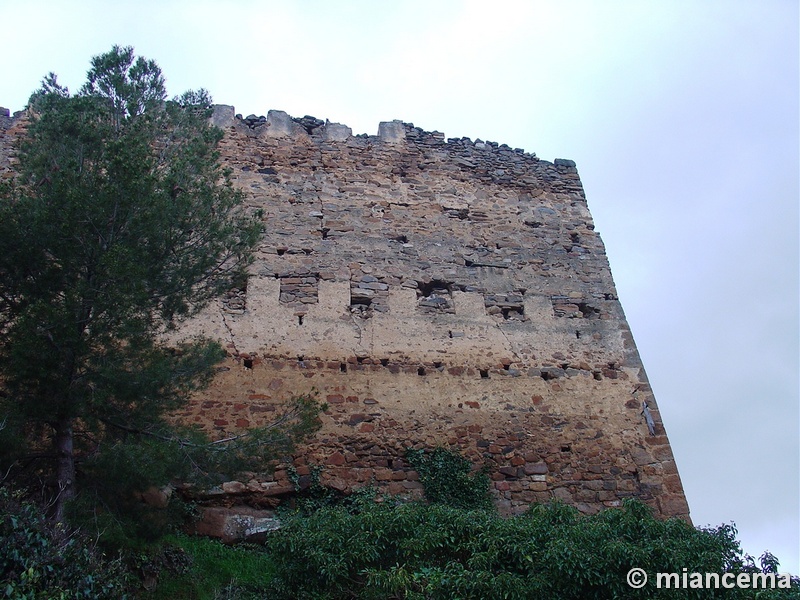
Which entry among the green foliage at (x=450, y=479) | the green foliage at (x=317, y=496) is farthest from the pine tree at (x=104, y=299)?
the green foliage at (x=450, y=479)

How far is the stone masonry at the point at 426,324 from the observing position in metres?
9.10

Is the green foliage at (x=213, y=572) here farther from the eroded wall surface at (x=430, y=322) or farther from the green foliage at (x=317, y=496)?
the eroded wall surface at (x=430, y=322)

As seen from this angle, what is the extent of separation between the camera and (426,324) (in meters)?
10.2

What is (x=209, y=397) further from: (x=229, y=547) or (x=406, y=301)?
(x=406, y=301)

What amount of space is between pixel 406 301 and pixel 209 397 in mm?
3034

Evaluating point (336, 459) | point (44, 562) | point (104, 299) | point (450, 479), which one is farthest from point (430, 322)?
point (44, 562)

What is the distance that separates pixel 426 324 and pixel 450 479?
228 centimetres

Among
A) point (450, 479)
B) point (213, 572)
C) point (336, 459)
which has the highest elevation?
point (336, 459)

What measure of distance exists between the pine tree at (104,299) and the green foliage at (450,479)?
2.16 meters

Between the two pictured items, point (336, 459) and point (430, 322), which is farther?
point (430, 322)

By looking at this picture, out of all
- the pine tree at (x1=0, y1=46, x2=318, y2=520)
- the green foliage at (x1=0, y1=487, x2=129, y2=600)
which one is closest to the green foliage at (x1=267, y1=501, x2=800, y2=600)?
the pine tree at (x1=0, y1=46, x2=318, y2=520)

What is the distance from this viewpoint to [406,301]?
408 inches

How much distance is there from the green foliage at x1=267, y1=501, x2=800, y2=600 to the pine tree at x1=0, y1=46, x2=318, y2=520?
3.41ft

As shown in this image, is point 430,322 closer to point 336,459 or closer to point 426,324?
point 426,324
